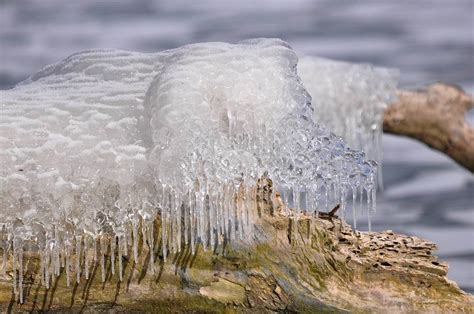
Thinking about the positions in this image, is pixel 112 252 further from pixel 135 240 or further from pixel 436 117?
pixel 436 117

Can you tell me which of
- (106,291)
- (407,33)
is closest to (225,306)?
(106,291)

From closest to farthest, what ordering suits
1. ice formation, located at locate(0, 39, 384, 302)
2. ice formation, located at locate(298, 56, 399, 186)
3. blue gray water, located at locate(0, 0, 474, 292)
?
ice formation, located at locate(0, 39, 384, 302) → ice formation, located at locate(298, 56, 399, 186) → blue gray water, located at locate(0, 0, 474, 292)

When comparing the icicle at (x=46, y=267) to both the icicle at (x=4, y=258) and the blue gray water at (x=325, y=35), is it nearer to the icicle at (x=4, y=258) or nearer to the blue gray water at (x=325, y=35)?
the icicle at (x=4, y=258)

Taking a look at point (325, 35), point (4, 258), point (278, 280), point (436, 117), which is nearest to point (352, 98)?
point (436, 117)

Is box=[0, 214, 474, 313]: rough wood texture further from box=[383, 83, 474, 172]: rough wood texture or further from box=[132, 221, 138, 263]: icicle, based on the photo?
box=[383, 83, 474, 172]: rough wood texture

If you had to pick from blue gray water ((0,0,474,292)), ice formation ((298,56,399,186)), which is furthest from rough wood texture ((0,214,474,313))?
blue gray water ((0,0,474,292))

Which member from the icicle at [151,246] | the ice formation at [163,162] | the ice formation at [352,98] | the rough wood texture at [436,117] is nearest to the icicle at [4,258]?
the ice formation at [163,162]

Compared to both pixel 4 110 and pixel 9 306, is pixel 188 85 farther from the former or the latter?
pixel 9 306
